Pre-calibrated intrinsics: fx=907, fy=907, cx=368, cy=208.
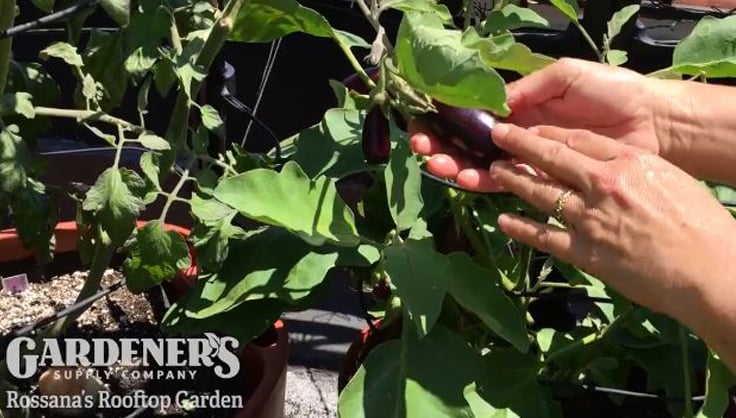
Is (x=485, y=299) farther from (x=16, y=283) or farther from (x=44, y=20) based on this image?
(x=16, y=283)

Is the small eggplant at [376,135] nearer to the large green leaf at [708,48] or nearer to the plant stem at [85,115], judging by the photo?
the plant stem at [85,115]

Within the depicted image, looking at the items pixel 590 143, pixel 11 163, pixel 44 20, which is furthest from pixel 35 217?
pixel 590 143

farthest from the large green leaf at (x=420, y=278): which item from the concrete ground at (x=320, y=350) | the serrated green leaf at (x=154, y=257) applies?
the concrete ground at (x=320, y=350)

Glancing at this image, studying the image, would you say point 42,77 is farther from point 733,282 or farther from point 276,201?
point 733,282

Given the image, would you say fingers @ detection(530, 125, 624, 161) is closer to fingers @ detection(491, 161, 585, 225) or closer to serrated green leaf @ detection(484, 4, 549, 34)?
fingers @ detection(491, 161, 585, 225)

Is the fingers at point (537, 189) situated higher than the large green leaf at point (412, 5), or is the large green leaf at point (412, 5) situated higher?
the large green leaf at point (412, 5)

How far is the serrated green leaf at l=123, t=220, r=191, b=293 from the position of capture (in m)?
0.90

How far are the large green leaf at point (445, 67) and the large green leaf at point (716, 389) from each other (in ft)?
1.17

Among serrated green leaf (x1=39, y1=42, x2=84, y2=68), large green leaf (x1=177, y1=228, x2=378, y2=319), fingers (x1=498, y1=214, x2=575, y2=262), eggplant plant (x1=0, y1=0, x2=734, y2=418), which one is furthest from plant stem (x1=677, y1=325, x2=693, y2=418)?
serrated green leaf (x1=39, y1=42, x2=84, y2=68)

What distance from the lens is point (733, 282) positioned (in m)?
0.73

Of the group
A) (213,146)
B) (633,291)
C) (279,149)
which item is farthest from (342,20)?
(633,291)

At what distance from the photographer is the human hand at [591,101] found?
3.26 ft

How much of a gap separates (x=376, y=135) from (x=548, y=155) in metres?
0.16

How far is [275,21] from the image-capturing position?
96cm
